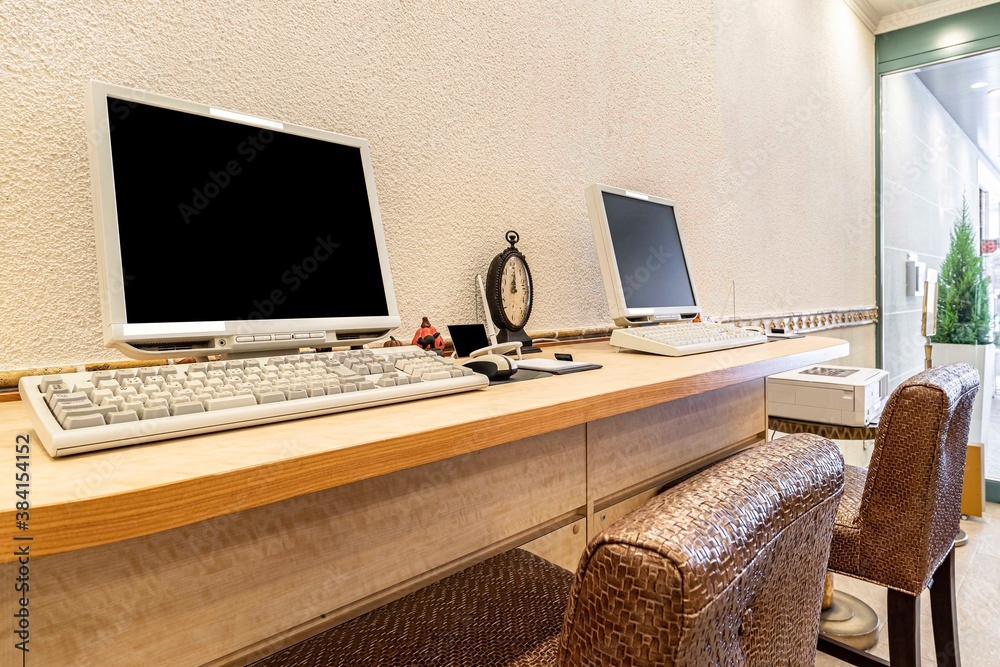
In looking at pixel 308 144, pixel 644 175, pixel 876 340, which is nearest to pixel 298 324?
pixel 308 144

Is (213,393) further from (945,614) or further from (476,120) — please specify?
(945,614)

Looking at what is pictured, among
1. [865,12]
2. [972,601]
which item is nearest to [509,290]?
[972,601]

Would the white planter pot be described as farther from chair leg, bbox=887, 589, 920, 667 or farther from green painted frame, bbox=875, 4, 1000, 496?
chair leg, bbox=887, 589, 920, 667

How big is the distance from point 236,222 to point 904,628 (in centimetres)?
148

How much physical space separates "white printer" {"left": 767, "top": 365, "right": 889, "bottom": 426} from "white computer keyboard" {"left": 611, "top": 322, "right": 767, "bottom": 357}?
46cm

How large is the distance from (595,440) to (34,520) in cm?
76

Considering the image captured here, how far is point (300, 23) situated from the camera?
1139 mm

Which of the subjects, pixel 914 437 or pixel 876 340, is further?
pixel 876 340

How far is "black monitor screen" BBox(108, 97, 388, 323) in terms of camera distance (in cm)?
78

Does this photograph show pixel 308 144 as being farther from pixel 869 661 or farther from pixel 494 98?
pixel 869 661

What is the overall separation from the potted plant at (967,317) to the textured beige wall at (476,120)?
719 millimetres

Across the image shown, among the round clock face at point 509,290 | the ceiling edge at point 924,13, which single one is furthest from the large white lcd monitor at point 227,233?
the ceiling edge at point 924,13

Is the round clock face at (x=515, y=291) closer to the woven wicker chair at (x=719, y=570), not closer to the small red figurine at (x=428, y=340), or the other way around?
the small red figurine at (x=428, y=340)

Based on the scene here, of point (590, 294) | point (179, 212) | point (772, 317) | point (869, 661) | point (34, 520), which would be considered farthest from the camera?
point (772, 317)
